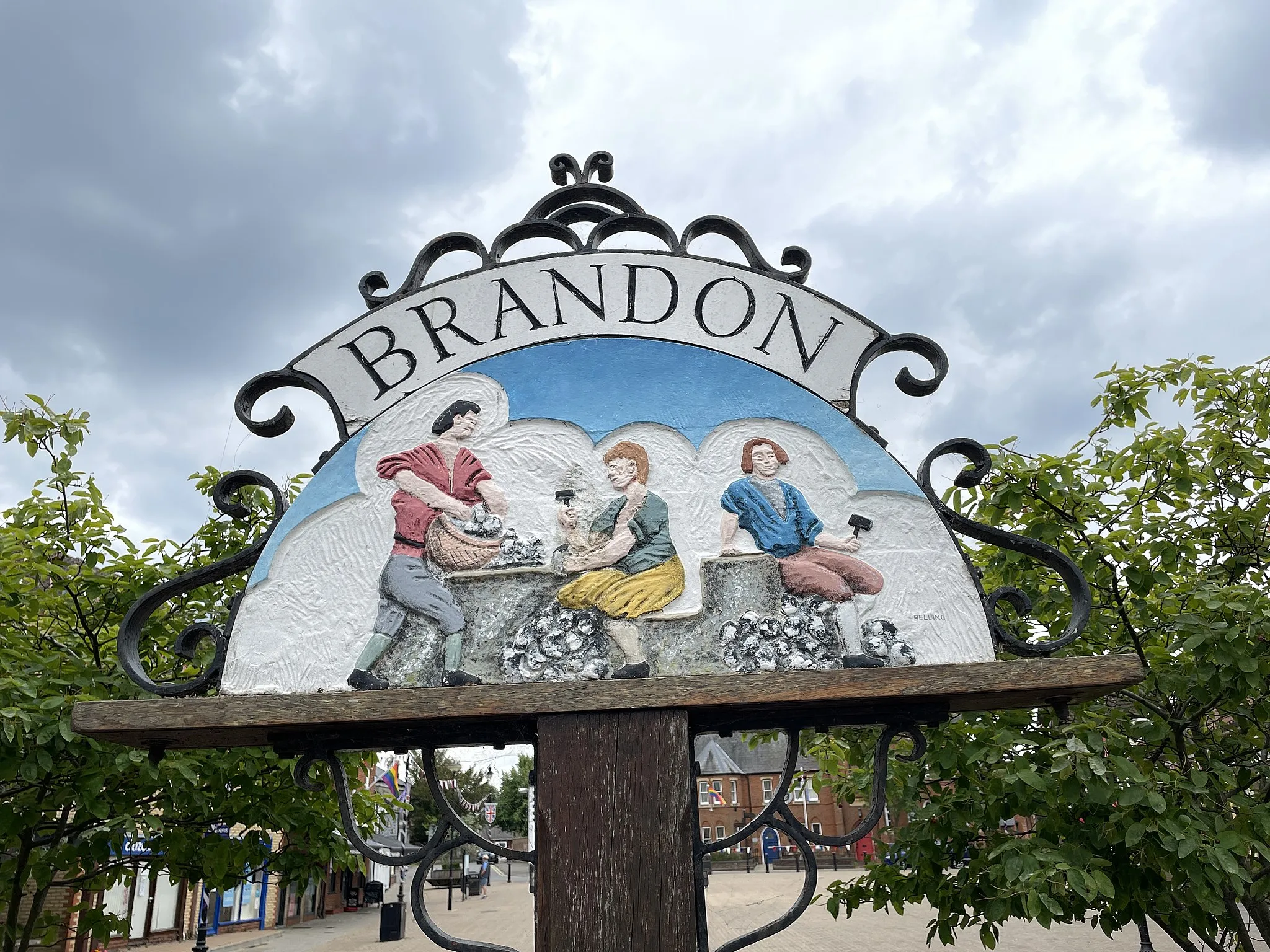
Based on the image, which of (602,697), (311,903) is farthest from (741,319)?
(311,903)

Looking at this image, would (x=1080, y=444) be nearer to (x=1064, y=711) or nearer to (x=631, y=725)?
(x=1064, y=711)

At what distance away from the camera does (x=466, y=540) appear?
370 centimetres

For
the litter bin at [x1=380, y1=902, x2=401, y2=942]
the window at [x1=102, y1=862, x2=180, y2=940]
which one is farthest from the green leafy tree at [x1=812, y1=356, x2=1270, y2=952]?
the litter bin at [x1=380, y1=902, x2=401, y2=942]

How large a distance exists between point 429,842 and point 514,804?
67106 millimetres

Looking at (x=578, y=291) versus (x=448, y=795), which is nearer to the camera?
(x=578, y=291)

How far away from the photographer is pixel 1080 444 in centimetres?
571

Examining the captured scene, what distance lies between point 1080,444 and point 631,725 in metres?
3.81

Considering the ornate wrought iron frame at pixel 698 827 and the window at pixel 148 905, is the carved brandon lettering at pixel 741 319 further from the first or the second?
the window at pixel 148 905

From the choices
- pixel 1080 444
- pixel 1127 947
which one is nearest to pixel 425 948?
pixel 1127 947

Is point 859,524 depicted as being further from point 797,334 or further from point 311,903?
point 311,903

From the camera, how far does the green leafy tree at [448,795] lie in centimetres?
3894

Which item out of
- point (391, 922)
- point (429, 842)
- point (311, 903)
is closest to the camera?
point (429, 842)

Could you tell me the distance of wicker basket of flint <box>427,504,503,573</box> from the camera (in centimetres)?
366

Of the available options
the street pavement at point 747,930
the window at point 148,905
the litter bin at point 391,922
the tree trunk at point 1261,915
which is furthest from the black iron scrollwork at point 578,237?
the litter bin at point 391,922
